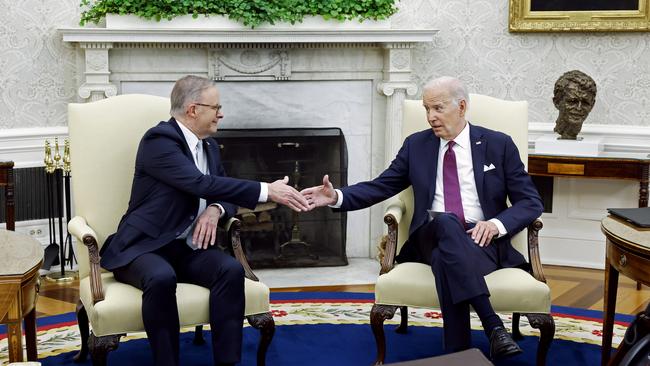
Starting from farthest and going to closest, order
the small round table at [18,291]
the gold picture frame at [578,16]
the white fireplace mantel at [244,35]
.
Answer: the gold picture frame at [578,16]
the white fireplace mantel at [244,35]
the small round table at [18,291]

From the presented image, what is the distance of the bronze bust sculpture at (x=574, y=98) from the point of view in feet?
19.4

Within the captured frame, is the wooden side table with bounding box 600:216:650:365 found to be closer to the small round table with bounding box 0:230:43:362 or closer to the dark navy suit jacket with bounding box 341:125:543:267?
the dark navy suit jacket with bounding box 341:125:543:267

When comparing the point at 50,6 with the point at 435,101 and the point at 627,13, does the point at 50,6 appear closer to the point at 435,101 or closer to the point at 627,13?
the point at 435,101

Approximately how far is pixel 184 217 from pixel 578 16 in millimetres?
3471

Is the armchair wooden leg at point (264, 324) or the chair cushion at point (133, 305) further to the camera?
the armchair wooden leg at point (264, 324)

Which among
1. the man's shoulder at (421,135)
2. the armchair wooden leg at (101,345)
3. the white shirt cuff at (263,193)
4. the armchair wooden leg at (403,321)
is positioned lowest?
the armchair wooden leg at (403,321)

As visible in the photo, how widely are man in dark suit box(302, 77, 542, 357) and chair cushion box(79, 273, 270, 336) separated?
635mm

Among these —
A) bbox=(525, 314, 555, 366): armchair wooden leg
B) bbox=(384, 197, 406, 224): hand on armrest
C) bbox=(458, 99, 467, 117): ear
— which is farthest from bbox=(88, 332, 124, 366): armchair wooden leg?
bbox=(458, 99, 467, 117): ear

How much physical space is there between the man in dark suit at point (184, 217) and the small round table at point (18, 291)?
42 cm

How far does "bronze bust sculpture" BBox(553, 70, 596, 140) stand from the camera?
5902 mm

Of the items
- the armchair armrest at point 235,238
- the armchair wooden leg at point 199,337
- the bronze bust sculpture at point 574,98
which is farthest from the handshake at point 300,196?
the bronze bust sculpture at point 574,98

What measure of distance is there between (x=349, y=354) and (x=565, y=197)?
2.60m

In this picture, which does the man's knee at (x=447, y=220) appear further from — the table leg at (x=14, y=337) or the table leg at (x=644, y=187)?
the table leg at (x=644, y=187)

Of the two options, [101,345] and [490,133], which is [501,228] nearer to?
[490,133]
